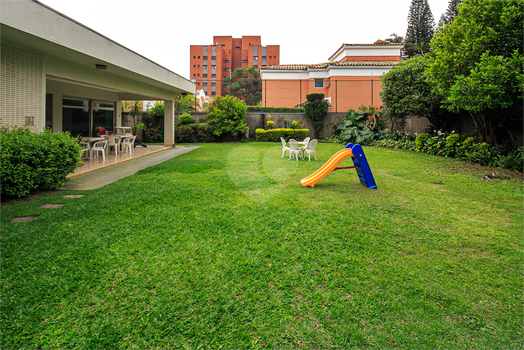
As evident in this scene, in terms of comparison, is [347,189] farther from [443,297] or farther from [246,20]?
[246,20]

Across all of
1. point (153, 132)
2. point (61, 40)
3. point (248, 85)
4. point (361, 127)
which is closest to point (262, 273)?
point (61, 40)

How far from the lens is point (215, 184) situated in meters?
7.13

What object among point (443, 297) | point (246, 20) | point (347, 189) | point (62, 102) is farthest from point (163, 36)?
point (443, 297)

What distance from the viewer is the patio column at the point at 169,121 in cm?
1714

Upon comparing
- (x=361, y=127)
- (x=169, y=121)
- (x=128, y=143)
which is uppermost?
(x=169, y=121)

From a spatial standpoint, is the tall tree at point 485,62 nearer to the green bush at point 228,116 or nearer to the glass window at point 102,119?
the green bush at point 228,116

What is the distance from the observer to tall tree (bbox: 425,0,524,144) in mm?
7949

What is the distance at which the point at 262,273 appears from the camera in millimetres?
3152

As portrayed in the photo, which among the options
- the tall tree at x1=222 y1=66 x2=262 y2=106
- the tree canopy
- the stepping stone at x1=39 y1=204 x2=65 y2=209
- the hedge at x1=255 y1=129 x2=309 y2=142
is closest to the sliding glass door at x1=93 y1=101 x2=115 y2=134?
the hedge at x1=255 y1=129 x2=309 y2=142

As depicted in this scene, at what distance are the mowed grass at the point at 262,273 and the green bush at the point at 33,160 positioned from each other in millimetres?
480

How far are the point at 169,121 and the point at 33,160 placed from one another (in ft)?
39.6

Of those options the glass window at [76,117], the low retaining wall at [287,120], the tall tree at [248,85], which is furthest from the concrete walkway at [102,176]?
the tall tree at [248,85]

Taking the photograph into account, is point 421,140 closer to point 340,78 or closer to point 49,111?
point 49,111

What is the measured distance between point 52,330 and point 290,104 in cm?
2869
